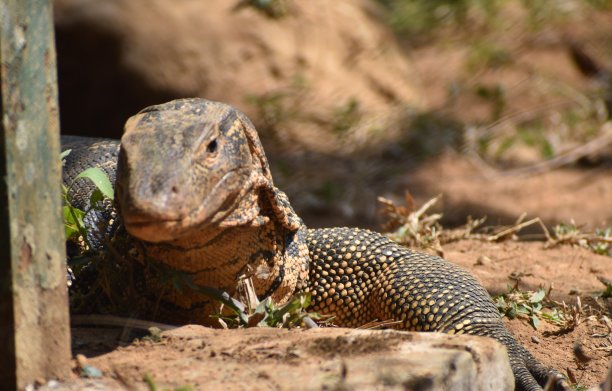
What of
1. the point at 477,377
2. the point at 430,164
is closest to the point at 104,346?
the point at 477,377

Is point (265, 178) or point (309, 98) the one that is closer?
point (265, 178)

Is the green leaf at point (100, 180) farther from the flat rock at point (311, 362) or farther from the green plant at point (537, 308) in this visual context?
the green plant at point (537, 308)

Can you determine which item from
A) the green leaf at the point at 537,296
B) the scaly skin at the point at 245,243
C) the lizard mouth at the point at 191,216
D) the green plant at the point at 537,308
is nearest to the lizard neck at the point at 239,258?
the scaly skin at the point at 245,243

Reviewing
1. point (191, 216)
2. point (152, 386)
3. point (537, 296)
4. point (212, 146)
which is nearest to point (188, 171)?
point (191, 216)

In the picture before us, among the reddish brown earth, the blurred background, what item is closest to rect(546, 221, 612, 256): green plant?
the reddish brown earth

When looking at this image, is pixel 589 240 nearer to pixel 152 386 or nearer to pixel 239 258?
pixel 239 258

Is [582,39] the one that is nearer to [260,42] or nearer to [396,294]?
[260,42]

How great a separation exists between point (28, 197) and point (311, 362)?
1.09 meters

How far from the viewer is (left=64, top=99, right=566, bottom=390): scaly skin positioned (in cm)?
327

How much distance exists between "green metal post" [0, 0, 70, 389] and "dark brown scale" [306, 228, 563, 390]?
1932mm

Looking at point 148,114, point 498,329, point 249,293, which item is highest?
point 148,114

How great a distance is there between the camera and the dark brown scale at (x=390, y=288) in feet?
14.6

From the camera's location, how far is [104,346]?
338cm

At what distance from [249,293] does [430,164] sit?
6.32 metres
